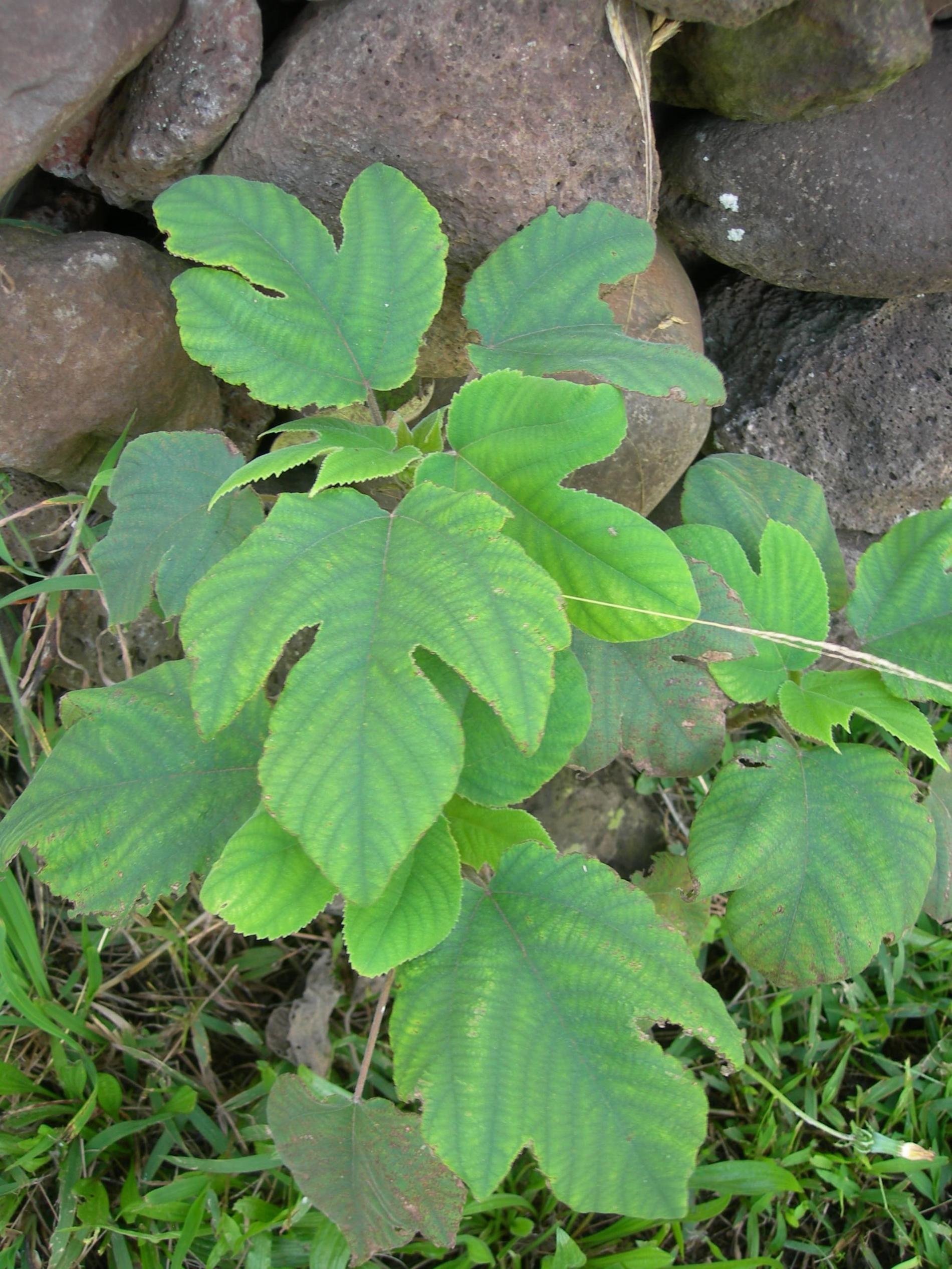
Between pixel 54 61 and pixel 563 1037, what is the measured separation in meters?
1.37

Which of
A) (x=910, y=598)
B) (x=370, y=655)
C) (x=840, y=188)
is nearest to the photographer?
(x=370, y=655)

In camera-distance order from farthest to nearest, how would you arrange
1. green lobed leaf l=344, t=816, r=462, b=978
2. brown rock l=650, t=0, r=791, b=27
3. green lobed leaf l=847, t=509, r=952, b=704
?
green lobed leaf l=847, t=509, r=952, b=704 < brown rock l=650, t=0, r=791, b=27 < green lobed leaf l=344, t=816, r=462, b=978

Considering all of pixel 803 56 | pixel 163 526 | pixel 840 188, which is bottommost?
pixel 163 526

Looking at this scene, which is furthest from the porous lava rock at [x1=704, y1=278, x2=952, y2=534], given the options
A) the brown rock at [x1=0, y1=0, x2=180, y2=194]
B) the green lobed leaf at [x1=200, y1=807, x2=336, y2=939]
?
the green lobed leaf at [x1=200, y1=807, x2=336, y2=939]

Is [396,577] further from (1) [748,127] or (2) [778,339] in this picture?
(2) [778,339]

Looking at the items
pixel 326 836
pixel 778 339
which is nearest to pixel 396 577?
pixel 326 836

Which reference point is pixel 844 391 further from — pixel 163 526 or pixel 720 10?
pixel 163 526

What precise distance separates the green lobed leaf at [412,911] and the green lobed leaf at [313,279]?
23.4 inches

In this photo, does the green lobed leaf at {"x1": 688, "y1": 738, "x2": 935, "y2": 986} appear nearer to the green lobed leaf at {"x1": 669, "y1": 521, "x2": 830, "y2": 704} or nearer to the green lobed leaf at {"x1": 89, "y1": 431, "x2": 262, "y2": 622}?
the green lobed leaf at {"x1": 669, "y1": 521, "x2": 830, "y2": 704}

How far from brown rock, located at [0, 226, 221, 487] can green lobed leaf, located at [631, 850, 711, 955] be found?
1144 mm

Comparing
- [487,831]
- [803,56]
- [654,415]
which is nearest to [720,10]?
[803,56]

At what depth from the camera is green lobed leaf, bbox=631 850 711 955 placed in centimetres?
163

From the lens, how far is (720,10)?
52.1 inches

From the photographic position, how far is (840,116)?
1530 millimetres
